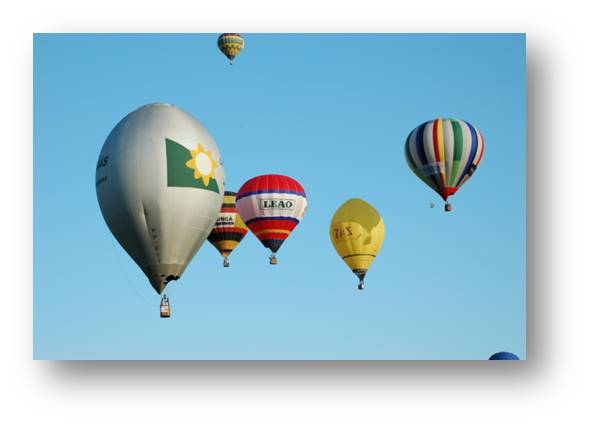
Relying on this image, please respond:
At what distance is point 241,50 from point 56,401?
15.3 ft

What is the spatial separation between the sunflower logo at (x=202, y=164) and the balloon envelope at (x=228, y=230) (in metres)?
7.87

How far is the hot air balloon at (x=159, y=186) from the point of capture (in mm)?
19016

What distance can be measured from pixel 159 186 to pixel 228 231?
337 inches

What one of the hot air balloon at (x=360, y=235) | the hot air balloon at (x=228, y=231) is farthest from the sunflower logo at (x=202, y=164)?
the hot air balloon at (x=228, y=231)

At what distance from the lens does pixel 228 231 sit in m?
27.5


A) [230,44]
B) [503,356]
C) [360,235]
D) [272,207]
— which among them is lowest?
[503,356]

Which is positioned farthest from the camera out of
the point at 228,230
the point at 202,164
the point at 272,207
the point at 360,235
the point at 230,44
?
the point at 228,230

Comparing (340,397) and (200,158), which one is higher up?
(200,158)

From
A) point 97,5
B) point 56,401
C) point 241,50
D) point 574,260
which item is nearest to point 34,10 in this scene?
point 97,5

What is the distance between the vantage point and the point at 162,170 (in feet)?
62.2

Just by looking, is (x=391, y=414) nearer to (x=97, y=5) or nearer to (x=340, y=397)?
(x=340, y=397)

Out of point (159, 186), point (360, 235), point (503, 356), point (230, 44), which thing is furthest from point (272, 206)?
point (503, 356)

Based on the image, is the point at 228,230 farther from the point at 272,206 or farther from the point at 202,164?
the point at 202,164

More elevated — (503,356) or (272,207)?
(272,207)
